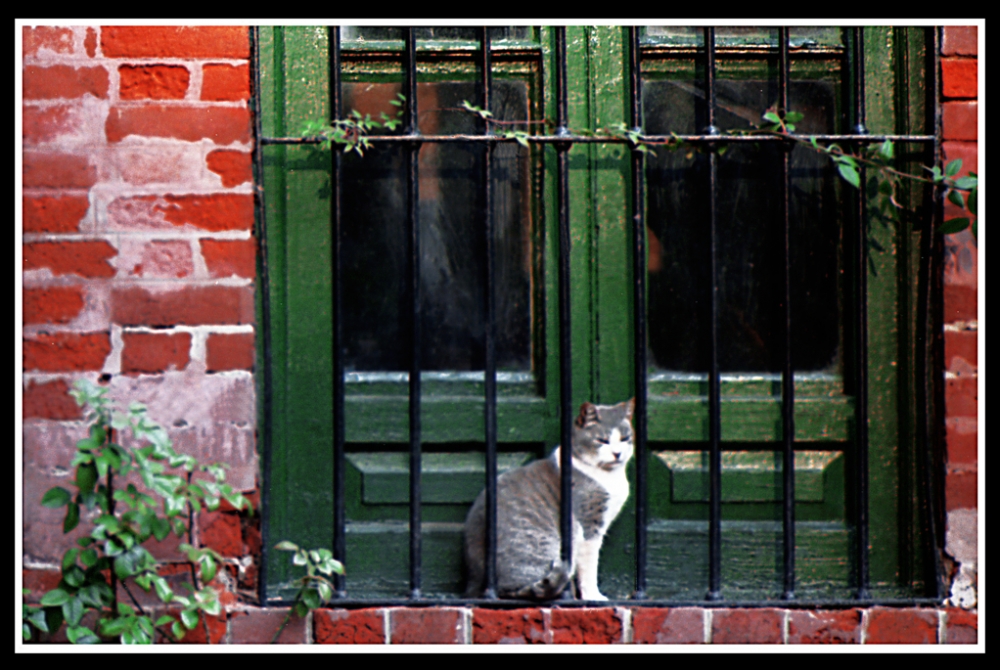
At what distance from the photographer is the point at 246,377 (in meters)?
1.83

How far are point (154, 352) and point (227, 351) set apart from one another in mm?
155

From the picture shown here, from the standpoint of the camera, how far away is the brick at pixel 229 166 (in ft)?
5.94

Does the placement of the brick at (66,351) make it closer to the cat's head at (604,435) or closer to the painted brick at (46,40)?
the painted brick at (46,40)

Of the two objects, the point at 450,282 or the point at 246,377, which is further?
the point at 450,282

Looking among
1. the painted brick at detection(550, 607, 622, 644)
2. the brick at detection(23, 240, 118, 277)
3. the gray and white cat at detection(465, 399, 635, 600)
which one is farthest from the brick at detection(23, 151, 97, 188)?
the painted brick at detection(550, 607, 622, 644)

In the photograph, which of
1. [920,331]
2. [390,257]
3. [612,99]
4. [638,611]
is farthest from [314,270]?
[920,331]

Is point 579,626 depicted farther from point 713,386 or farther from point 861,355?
point 861,355

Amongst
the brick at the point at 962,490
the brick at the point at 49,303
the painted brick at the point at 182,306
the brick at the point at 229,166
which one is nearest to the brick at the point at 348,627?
the painted brick at the point at 182,306

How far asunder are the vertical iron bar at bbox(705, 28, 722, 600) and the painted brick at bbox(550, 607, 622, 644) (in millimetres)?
251

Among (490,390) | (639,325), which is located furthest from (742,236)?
(490,390)

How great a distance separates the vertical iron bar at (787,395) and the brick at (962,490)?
0.34 metres

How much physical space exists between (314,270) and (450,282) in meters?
0.32

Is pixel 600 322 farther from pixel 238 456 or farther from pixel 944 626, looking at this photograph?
pixel 944 626

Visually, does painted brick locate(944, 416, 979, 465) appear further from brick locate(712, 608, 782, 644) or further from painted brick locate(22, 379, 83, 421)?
painted brick locate(22, 379, 83, 421)
